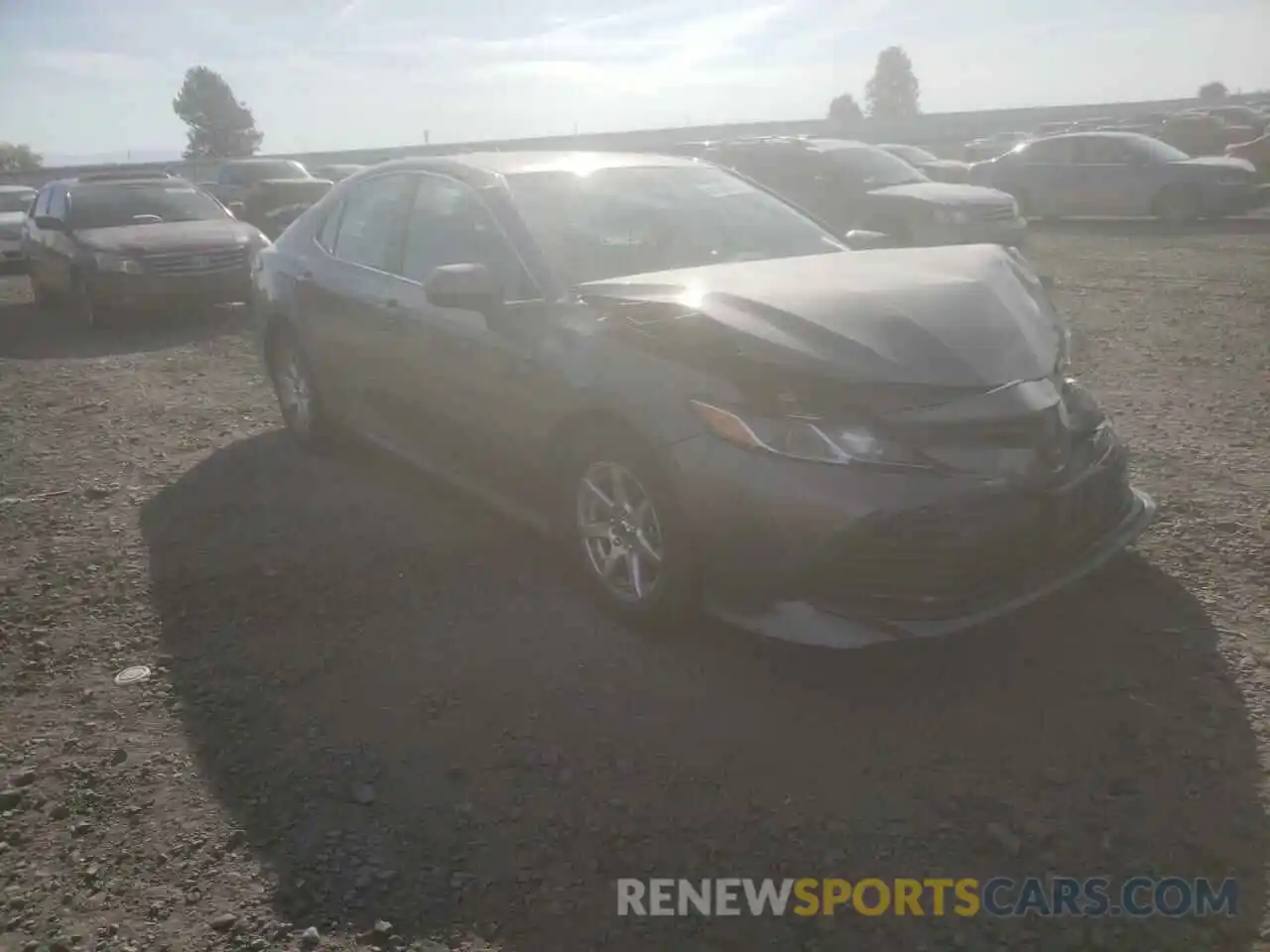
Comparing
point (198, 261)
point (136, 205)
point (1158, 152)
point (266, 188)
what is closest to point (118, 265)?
point (198, 261)

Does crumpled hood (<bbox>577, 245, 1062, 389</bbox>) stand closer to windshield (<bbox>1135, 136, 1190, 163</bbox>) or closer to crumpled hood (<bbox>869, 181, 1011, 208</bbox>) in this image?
crumpled hood (<bbox>869, 181, 1011, 208</bbox>)

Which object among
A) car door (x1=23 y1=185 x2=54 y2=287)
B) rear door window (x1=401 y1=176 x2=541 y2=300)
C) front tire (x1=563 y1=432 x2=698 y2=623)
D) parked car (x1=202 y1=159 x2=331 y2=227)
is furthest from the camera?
parked car (x1=202 y1=159 x2=331 y2=227)

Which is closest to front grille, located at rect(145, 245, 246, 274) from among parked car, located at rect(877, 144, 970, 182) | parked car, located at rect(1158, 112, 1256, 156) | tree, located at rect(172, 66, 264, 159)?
parked car, located at rect(877, 144, 970, 182)

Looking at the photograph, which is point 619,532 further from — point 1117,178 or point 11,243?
point 11,243

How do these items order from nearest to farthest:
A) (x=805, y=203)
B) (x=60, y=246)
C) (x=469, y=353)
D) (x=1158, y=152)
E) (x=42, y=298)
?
(x=469, y=353) → (x=60, y=246) → (x=42, y=298) → (x=805, y=203) → (x=1158, y=152)

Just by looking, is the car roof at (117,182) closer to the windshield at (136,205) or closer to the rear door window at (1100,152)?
the windshield at (136,205)

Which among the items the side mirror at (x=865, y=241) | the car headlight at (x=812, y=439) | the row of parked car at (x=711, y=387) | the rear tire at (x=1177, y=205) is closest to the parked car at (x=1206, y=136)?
the rear tire at (x=1177, y=205)

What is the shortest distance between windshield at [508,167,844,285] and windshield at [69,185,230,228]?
8.92 meters

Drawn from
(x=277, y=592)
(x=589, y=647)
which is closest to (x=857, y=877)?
(x=589, y=647)

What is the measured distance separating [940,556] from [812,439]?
0.51m

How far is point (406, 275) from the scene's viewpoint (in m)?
4.84

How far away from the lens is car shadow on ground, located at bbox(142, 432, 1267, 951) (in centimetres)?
263

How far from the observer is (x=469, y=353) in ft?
14.3

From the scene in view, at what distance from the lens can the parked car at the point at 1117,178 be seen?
1678 cm
